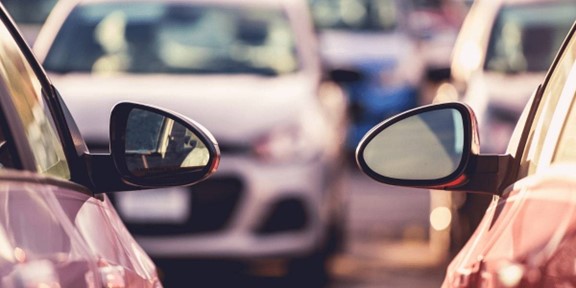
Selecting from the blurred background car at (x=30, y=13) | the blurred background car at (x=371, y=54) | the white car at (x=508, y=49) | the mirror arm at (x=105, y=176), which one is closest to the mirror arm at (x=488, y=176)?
the mirror arm at (x=105, y=176)

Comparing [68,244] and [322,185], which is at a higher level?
[68,244]

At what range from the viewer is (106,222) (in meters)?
3.38

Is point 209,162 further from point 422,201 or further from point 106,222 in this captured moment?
point 422,201

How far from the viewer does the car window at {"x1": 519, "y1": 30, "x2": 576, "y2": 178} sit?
130 inches

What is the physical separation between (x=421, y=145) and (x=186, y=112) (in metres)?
4.97

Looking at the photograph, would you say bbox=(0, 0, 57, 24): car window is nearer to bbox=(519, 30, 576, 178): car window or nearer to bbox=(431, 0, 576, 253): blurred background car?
bbox=(431, 0, 576, 253): blurred background car

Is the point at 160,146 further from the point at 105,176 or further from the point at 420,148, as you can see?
the point at 420,148

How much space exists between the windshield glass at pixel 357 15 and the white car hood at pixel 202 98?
917cm

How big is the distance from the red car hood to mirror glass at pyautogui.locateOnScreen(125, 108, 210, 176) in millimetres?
595

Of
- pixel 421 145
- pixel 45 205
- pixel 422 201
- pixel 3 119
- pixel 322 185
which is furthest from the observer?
pixel 422 201

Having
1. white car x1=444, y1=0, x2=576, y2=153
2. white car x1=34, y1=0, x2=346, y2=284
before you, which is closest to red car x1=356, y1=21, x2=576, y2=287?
white car x1=34, y1=0, x2=346, y2=284

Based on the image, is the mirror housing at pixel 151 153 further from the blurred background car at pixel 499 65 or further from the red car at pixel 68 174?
the blurred background car at pixel 499 65

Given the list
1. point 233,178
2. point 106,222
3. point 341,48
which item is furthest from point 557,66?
point 341,48

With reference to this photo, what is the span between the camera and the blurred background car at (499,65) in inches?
345
